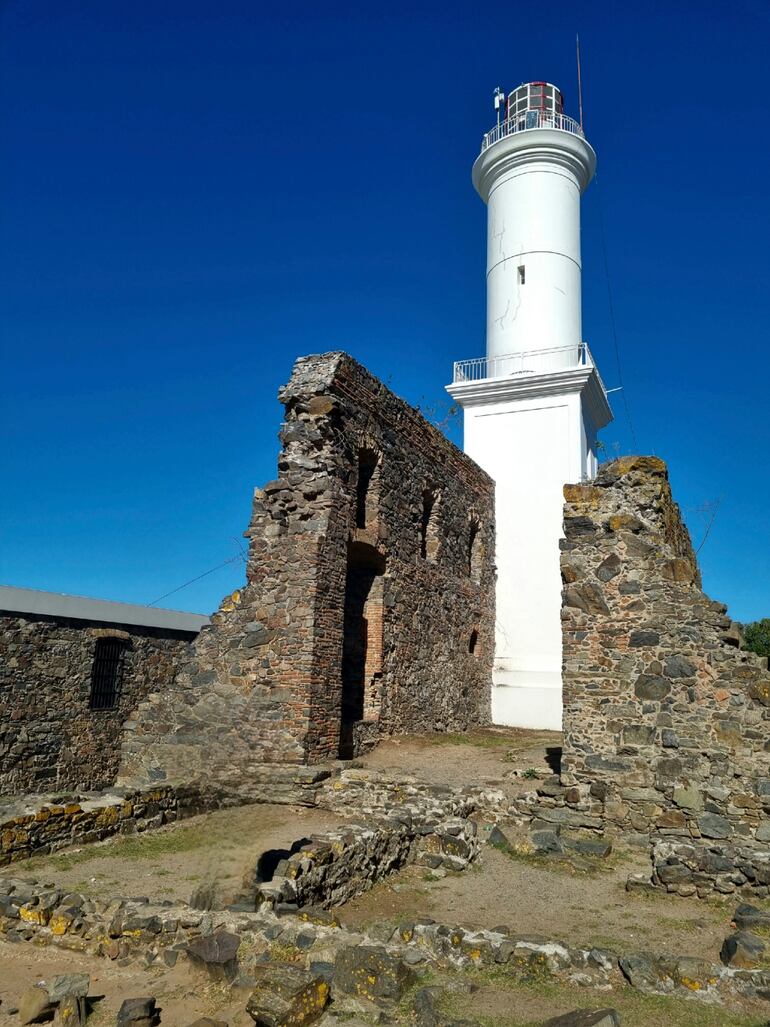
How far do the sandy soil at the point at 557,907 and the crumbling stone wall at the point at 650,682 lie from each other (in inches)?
42.0

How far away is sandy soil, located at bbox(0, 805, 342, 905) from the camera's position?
725cm

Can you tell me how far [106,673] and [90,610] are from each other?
1383 millimetres

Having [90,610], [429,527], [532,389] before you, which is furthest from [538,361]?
[90,610]

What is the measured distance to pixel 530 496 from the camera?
808 inches

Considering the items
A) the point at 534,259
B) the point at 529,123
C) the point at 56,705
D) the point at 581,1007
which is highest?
the point at 529,123

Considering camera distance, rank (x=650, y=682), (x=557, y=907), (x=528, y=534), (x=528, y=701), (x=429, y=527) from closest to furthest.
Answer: (x=557, y=907) → (x=650, y=682) → (x=429, y=527) → (x=528, y=701) → (x=528, y=534)

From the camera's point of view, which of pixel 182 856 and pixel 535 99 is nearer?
pixel 182 856

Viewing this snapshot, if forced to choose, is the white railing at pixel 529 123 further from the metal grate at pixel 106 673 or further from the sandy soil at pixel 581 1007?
the sandy soil at pixel 581 1007

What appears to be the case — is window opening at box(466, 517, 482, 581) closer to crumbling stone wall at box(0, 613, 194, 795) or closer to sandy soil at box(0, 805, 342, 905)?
crumbling stone wall at box(0, 613, 194, 795)

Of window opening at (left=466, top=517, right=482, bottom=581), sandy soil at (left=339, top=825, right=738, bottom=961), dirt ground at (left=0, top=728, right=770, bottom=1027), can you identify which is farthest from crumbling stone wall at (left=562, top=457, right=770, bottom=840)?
window opening at (left=466, top=517, right=482, bottom=581)

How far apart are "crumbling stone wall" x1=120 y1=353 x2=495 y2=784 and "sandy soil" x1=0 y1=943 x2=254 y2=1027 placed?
5.42 meters

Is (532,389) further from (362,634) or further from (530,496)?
(362,634)

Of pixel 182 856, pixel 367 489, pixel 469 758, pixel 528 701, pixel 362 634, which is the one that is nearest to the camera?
pixel 182 856

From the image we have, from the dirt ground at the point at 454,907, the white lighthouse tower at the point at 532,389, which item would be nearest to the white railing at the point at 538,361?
Answer: the white lighthouse tower at the point at 532,389
